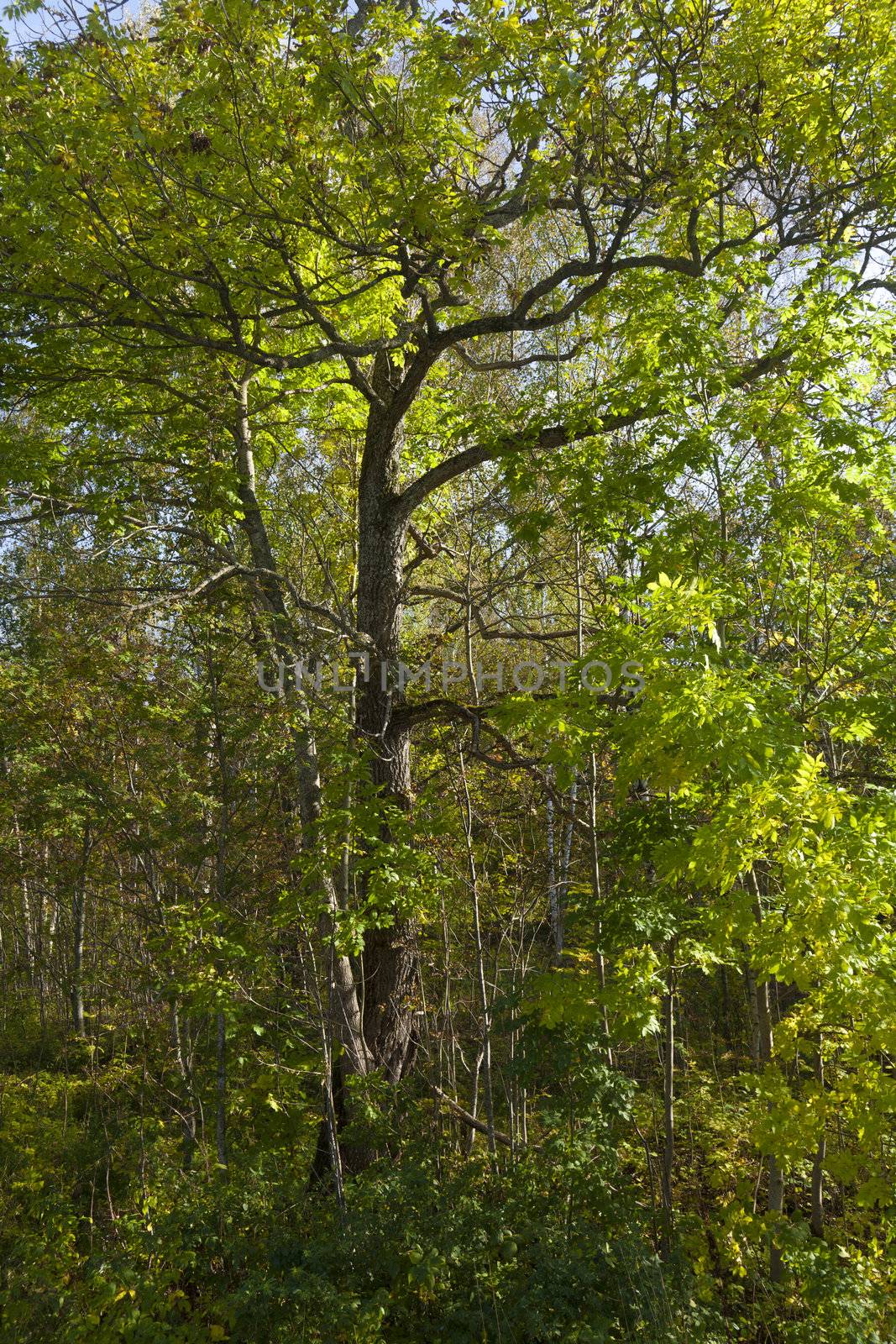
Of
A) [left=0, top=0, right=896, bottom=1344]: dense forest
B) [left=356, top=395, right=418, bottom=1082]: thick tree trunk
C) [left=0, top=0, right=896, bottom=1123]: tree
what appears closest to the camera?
[left=0, top=0, right=896, bottom=1344]: dense forest

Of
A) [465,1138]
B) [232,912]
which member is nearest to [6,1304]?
[232,912]

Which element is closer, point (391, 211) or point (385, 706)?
point (391, 211)

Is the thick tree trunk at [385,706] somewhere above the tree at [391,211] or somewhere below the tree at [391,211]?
below

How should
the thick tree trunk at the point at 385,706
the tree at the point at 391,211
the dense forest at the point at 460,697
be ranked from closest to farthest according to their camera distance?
the dense forest at the point at 460,697, the tree at the point at 391,211, the thick tree trunk at the point at 385,706

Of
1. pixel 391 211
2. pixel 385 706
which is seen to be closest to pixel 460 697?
pixel 385 706

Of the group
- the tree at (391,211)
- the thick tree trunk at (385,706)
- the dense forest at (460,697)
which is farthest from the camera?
the thick tree trunk at (385,706)

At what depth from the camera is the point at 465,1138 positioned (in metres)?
6.48

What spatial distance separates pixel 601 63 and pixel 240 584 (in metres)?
4.60

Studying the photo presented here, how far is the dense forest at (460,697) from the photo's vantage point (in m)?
3.78

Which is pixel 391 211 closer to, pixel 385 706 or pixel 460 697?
pixel 385 706

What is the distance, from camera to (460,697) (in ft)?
24.7

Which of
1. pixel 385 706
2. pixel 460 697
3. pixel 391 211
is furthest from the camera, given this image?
pixel 460 697

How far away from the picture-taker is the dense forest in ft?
12.4

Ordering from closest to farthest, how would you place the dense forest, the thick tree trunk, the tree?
the dense forest < the tree < the thick tree trunk
